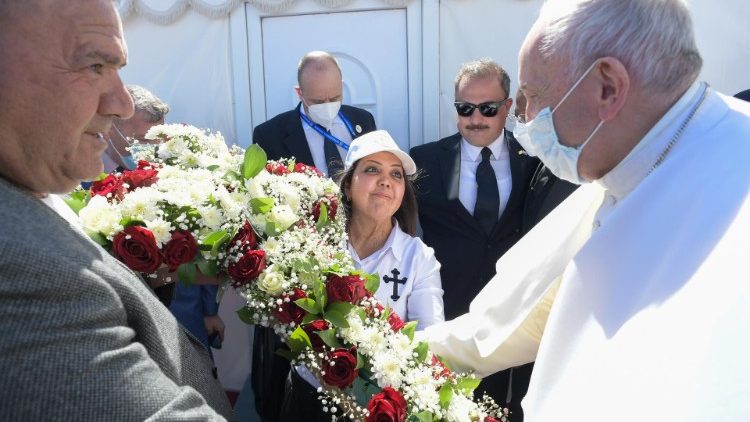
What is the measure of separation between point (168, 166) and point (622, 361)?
1871 mm

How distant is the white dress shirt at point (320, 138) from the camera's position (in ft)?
16.8

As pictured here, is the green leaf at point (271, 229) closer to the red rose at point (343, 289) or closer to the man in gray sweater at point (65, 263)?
the red rose at point (343, 289)

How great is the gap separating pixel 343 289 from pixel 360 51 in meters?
4.03

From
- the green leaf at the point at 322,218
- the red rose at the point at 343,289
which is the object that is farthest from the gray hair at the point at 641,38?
the green leaf at the point at 322,218

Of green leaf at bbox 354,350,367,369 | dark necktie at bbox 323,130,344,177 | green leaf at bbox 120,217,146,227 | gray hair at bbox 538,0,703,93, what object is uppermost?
gray hair at bbox 538,0,703,93

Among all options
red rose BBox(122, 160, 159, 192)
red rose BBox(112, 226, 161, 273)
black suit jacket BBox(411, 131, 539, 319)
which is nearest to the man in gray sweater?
red rose BBox(112, 226, 161, 273)

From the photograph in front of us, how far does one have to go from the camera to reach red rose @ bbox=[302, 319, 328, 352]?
7.04 ft

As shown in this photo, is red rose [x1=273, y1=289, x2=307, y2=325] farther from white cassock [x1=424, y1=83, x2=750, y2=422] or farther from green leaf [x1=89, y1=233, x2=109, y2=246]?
white cassock [x1=424, y1=83, x2=750, y2=422]

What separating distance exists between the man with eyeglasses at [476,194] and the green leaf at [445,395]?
7.00 feet

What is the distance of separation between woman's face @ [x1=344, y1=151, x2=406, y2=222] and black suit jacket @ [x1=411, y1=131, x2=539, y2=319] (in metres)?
0.75

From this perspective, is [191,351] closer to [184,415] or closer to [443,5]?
[184,415]

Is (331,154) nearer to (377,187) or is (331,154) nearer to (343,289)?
(377,187)

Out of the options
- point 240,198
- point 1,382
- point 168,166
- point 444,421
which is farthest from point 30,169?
point 444,421

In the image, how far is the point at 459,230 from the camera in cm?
444
